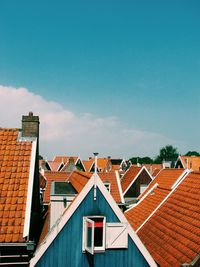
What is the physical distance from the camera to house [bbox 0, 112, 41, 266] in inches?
438

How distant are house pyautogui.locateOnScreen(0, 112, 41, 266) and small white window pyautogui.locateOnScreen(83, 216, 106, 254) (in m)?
1.80

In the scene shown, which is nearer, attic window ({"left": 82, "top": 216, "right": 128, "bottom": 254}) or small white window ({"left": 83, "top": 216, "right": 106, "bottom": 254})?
small white window ({"left": 83, "top": 216, "right": 106, "bottom": 254})

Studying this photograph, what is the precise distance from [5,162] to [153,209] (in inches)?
339

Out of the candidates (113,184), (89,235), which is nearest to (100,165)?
(113,184)

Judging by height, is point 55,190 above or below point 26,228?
above

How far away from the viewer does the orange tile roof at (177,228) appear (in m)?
11.8

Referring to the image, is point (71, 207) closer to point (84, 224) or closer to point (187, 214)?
point (84, 224)

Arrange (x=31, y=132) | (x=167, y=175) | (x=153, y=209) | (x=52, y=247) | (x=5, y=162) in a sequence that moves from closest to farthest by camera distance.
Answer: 1. (x=52, y=247)
2. (x=5, y=162)
3. (x=31, y=132)
4. (x=153, y=209)
5. (x=167, y=175)

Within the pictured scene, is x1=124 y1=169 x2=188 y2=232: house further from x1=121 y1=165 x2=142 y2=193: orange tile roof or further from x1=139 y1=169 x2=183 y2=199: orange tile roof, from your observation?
x1=121 y1=165 x2=142 y2=193: orange tile roof

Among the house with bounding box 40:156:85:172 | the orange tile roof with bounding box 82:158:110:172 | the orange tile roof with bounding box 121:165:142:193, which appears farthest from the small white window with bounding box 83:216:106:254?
the orange tile roof with bounding box 82:158:110:172

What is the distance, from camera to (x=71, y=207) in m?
11.1

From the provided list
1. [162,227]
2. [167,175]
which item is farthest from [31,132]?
[167,175]

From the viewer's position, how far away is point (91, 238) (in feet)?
35.4

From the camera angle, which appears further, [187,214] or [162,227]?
[162,227]
